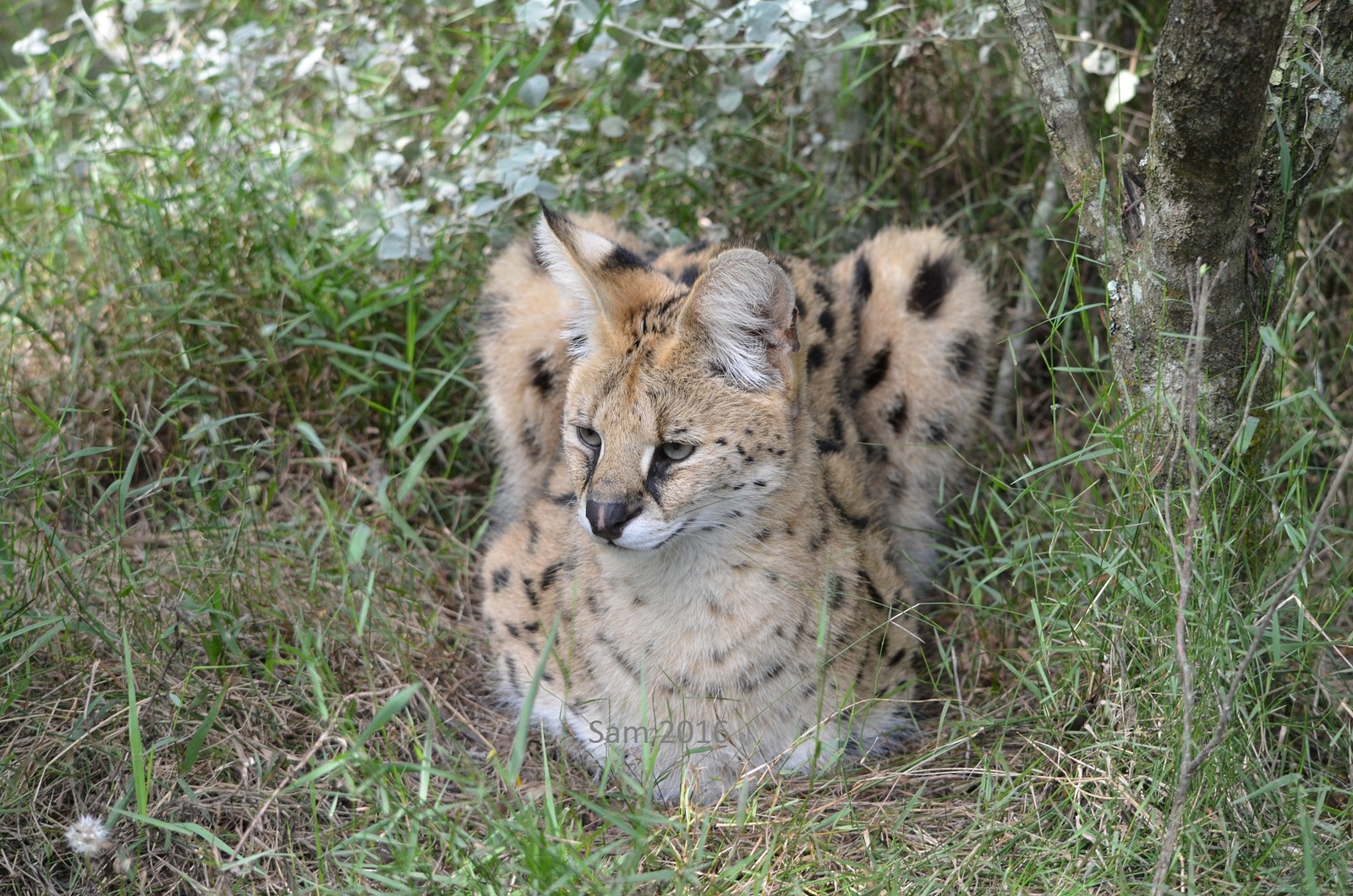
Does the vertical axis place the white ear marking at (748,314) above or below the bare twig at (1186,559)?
above

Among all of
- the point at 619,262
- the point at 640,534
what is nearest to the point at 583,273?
the point at 619,262

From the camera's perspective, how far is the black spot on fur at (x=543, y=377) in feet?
12.6

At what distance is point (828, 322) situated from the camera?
3.74 m

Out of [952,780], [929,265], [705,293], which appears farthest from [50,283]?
[952,780]

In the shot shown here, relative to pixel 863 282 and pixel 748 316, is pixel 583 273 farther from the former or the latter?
pixel 863 282

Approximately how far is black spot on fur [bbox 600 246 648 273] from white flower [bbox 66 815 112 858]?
1.63 meters

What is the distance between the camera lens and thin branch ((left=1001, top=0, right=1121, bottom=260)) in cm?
291

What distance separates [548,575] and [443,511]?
912mm

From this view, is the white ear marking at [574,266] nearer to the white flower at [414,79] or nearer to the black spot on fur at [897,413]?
the black spot on fur at [897,413]

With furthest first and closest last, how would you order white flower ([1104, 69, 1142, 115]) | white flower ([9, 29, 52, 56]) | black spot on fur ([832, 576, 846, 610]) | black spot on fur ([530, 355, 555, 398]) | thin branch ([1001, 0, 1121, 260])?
white flower ([9, 29, 52, 56]) → black spot on fur ([530, 355, 555, 398]) → white flower ([1104, 69, 1142, 115]) → black spot on fur ([832, 576, 846, 610]) → thin branch ([1001, 0, 1121, 260])

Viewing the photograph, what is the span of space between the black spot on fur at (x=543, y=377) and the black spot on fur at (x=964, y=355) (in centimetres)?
121

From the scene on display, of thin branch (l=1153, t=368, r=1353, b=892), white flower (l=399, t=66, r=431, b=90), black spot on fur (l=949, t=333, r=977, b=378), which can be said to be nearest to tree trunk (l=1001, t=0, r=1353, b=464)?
thin branch (l=1153, t=368, r=1353, b=892)

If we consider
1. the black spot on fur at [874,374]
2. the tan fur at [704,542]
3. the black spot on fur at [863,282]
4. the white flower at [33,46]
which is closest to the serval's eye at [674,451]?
the tan fur at [704,542]

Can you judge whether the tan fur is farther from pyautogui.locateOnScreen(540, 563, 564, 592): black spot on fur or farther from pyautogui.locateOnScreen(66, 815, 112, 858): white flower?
pyautogui.locateOnScreen(66, 815, 112, 858): white flower
